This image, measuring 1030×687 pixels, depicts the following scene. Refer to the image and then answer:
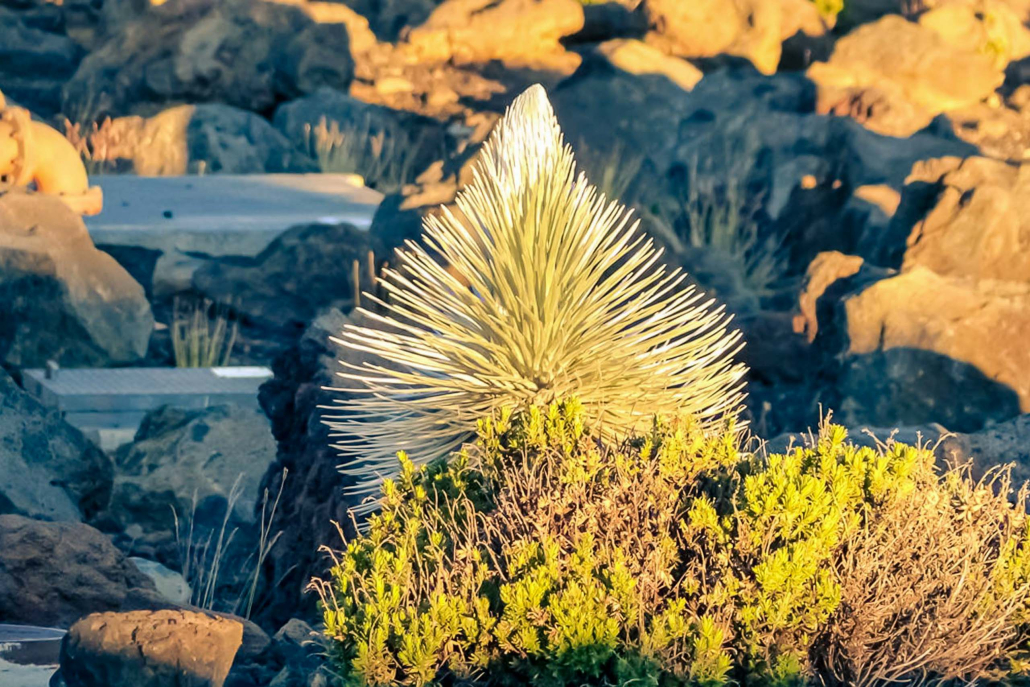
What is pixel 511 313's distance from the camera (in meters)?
4.08

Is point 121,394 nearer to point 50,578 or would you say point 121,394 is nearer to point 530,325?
point 50,578

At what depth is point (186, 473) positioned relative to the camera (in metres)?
6.65

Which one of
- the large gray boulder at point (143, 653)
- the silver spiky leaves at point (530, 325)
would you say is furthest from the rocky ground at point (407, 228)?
the silver spiky leaves at point (530, 325)

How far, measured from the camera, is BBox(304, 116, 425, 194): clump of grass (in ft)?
50.6

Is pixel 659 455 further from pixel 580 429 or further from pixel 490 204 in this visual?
pixel 490 204

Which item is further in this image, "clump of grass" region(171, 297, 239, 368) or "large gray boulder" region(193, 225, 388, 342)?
"large gray boulder" region(193, 225, 388, 342)

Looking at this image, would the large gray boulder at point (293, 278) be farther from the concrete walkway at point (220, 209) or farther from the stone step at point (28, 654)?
the stone step at point (28, 654)

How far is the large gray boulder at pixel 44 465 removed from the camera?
591 cm

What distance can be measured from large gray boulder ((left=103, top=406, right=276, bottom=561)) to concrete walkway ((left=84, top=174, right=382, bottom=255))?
3.94 meters

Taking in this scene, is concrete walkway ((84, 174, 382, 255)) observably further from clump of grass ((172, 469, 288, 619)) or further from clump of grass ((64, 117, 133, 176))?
clump of grass ((172, 469, 288, 619))

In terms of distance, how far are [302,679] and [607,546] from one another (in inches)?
30.5

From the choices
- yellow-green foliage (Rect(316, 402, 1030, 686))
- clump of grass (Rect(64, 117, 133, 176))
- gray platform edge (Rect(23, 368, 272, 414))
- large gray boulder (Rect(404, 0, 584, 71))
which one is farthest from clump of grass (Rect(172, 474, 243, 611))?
large gray boulder (Rect(404, 0, 584, 71))

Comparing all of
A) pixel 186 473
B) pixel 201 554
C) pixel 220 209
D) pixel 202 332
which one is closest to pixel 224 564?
pixel 201 554

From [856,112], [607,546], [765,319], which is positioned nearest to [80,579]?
[607,546]
